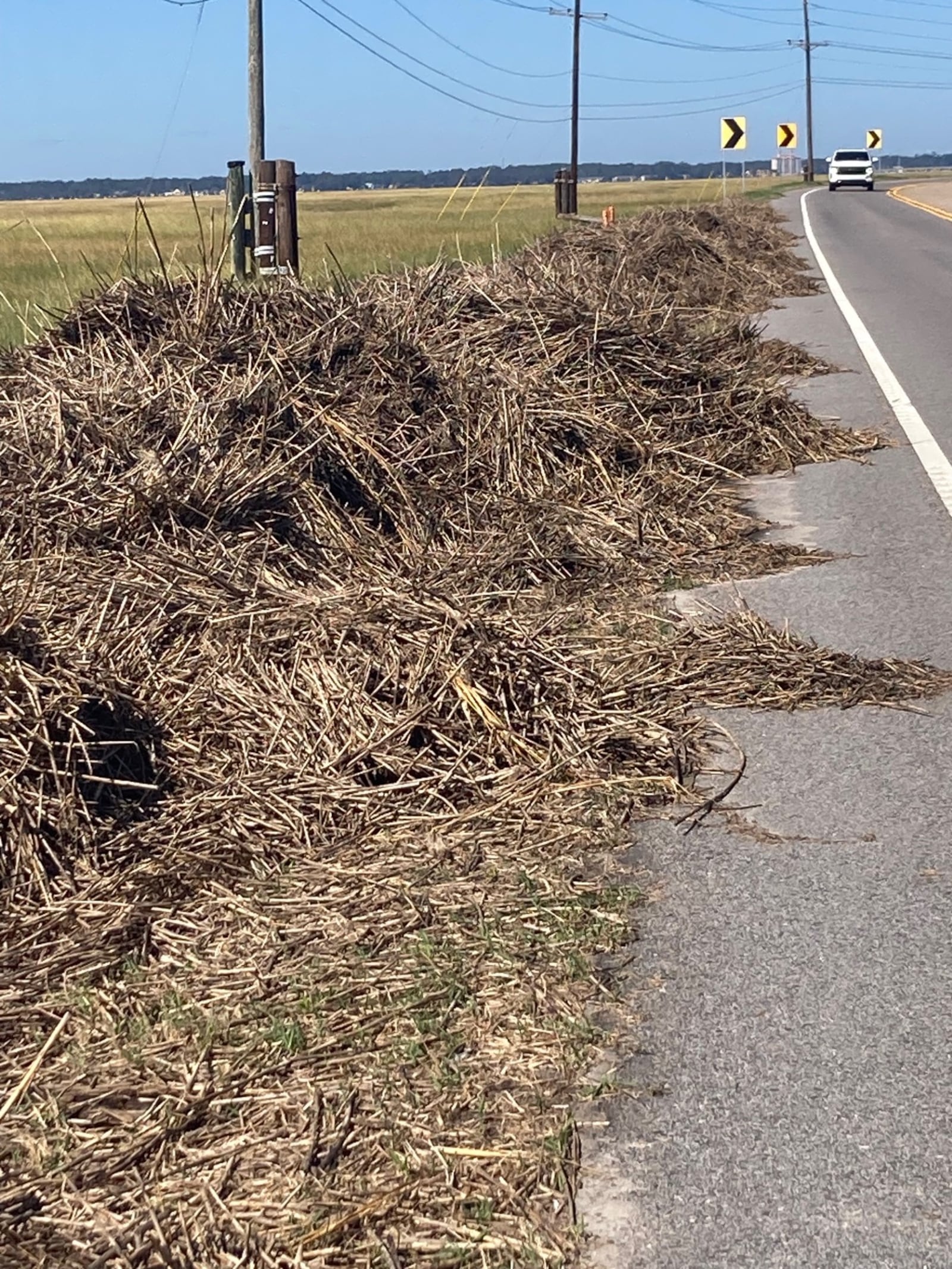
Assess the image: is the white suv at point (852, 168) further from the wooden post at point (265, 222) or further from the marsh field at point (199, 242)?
the wooden post at point (265, 222)

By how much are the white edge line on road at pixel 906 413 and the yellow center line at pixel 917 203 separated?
2706 centimetres

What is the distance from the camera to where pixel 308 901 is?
12.7 feet

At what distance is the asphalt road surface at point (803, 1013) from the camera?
8.73ft

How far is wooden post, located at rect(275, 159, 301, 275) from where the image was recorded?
14.9 meters

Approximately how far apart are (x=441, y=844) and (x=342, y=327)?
4.40m

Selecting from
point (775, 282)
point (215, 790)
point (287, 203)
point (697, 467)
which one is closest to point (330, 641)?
point (215, 790)

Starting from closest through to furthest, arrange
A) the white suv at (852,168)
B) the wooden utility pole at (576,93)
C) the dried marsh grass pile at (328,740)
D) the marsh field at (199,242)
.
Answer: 1. the dried marsh grass pile at (328,740)
2. the marsh field at (199,242)
3. the wooden utility pole at (576,93)
4. the white suv at (852,168)

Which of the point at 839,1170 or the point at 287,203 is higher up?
the point at 287,203

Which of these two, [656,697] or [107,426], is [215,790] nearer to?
[656,697]

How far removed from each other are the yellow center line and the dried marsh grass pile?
38.4m

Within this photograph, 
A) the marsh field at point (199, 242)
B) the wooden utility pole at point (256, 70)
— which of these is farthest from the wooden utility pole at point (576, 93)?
the wooden utility pole at point (256, 70)

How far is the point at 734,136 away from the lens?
153 ft

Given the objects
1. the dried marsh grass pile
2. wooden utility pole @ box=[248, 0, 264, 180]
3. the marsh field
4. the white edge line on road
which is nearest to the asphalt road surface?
the dried marsh grass pile

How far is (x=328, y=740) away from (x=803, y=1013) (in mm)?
1838
